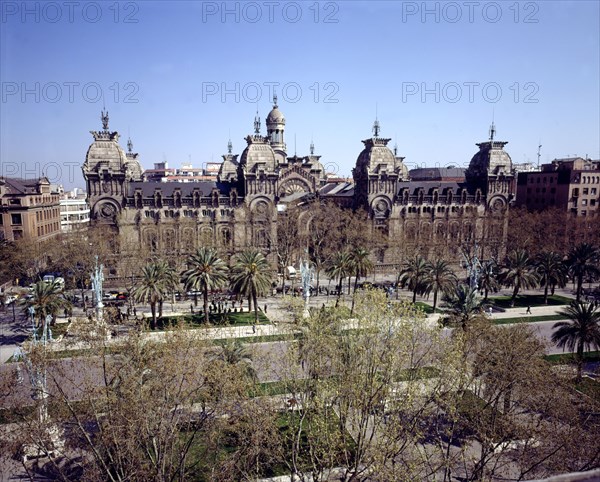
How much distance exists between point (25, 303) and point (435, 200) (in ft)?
191

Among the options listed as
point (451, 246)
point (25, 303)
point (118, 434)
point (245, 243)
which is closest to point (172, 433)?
point (118, 434)

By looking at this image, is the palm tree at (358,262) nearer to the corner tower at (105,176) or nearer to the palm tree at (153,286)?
the palm tree at (153,286)

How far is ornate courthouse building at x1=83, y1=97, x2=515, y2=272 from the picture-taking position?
60062mm

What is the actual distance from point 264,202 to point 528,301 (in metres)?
37.9

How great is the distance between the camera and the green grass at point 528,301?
5145 cm

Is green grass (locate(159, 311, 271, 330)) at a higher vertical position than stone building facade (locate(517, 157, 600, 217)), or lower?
lower

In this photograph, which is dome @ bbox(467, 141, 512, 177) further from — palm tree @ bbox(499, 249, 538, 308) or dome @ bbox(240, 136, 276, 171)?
dome @ bbox(240, 136, 276, 171)

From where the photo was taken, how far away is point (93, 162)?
5922 cm

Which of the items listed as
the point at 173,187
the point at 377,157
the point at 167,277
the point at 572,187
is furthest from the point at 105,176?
the point at 572,187

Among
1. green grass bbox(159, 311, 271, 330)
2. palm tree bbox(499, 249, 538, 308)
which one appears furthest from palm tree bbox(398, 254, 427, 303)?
green grass bbox(159, 311, 271, 330)

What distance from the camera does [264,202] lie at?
65.4 meters

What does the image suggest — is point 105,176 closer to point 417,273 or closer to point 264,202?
point 264,202

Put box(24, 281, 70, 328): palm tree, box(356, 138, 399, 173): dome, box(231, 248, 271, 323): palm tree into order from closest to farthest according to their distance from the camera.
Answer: box(24, 281, 70, 328): palm tree < box(231, 248, 271, 323): palm tree < box(356, 138, 399, 173): dome

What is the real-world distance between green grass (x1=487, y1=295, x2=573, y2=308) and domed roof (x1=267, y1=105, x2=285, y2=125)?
Answer: 2515 inches
